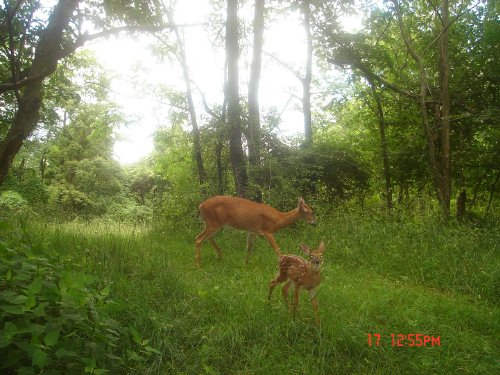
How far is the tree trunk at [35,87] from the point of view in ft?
18.7

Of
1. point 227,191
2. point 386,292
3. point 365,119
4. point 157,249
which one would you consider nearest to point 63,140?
point 227,191

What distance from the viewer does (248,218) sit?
289 inches

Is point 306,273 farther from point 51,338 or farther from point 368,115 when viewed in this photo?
point 368,115

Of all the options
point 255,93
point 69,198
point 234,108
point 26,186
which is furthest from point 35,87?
point 26,186

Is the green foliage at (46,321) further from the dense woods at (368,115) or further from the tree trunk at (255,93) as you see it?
the tree trunk at (255,93)

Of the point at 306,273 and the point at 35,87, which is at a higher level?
the point at 35,87

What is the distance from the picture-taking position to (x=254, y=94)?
11625 mm

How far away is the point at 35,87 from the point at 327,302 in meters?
4.91

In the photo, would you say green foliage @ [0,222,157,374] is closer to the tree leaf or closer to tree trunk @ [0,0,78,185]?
the tree leaf

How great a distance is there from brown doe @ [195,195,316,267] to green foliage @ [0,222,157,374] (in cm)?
438

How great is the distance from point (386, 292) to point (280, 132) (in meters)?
7.48

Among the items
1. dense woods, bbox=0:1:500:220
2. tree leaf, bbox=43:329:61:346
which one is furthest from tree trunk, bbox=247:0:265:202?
tree leaf, bbox=43:329:61:346

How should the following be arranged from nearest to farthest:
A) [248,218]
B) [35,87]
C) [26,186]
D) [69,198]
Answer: [35,87]
[248,218]
[69,198]
[26,186]

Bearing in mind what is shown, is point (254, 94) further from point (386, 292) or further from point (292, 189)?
point (386, 292)
